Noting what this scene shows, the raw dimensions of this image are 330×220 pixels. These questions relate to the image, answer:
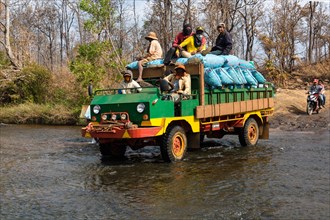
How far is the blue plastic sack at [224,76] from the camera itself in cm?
1137

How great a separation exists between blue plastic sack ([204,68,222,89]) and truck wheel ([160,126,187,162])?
5.42 ft

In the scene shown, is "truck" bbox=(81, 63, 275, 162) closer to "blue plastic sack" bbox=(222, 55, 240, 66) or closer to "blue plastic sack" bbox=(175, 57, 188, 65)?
"blue plastic sack" bbox=(175, 57, 188, 65)

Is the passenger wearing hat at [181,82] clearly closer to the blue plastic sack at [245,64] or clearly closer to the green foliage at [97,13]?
the blue plastic sack at [245,64]

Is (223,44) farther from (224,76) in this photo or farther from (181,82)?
(181,82)

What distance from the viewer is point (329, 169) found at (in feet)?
29.6

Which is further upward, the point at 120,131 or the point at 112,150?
the point at 120,131

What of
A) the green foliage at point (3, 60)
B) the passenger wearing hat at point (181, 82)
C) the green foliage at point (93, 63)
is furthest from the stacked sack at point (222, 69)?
the green foliage at point (3, 60)

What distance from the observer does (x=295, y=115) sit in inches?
776

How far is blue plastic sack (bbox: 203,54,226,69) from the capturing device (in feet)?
36.4

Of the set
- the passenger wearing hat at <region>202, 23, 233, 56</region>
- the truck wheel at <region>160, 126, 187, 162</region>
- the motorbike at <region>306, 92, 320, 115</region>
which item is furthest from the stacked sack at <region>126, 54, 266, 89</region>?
the motorbike at <region>306, 92, 320, 115</region>

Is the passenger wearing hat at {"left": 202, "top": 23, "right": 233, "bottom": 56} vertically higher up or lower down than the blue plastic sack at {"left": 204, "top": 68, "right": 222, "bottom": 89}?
higher up

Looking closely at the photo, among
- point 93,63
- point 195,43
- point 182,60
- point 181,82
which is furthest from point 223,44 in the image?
point 93,63

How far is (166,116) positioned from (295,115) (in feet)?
38.2

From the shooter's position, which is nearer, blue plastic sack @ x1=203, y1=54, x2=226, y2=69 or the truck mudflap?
the truck mudflap
